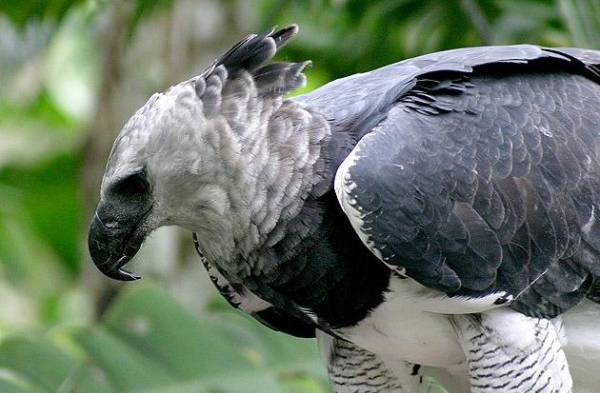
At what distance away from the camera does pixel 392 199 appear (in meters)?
1.61

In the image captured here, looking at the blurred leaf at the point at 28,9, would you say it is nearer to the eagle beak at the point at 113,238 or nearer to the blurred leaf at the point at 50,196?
the eagle beak at the point at 113,238

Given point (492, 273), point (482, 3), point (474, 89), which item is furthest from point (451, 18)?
point (492, 273)

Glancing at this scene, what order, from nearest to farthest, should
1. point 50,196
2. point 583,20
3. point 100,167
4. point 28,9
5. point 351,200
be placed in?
1. point 351,200
2. point 583,20
3. point 28,9
4. point 100,167
5. point 50,196

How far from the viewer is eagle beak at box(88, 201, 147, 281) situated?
1.63m

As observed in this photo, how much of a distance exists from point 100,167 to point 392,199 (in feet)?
5.62

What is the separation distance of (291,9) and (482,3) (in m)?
0.62

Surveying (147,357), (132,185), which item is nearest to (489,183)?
(132,185)

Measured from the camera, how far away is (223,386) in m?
2.32

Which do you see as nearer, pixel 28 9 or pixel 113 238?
pixel 113 238

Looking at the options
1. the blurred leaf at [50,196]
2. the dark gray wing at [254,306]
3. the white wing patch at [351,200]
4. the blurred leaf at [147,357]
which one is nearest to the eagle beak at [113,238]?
the dark gray wing at [254,306]

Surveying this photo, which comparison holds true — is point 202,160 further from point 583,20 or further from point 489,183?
point 583,20

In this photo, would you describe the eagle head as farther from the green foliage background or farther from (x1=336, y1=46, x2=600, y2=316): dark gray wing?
the green foliage background

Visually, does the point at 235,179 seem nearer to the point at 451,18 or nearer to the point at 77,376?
the point at 77,376

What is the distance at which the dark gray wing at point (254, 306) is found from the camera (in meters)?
1.86
